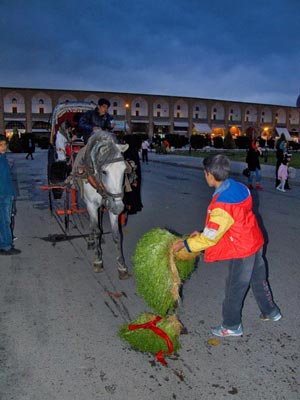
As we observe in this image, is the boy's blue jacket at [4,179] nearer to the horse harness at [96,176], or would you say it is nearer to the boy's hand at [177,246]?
the horse harness at [96,176]

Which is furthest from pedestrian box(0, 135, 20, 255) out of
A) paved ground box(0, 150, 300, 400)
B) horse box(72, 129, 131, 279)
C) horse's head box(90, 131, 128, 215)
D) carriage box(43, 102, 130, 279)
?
horse's head box(90, 131, 128, 215)

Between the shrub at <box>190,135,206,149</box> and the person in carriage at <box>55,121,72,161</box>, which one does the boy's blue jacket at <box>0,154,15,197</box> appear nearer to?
the person in carriage at <box>55,121,72,161</box>

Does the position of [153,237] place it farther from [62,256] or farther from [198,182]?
[198,182]

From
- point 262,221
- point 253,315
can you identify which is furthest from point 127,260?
point 262,221

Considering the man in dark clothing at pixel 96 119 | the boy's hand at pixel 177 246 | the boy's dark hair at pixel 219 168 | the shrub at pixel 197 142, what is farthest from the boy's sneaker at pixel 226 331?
the shrub at pixel 197 142

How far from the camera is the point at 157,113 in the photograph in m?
80.3

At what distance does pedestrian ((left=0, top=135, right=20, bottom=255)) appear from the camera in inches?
241

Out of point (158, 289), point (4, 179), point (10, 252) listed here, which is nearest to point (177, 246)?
point (158, 289)

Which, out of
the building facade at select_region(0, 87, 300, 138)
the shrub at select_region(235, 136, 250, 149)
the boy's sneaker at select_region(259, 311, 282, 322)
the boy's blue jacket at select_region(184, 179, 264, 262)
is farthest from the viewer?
the building facade at select_region(0, 87, 300, 138)

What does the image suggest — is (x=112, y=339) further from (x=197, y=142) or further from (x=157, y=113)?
(x=157, y=113)

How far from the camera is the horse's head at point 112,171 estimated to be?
482 cm

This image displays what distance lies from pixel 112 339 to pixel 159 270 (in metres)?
0.94

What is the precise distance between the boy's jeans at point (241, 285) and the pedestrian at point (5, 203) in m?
4.33

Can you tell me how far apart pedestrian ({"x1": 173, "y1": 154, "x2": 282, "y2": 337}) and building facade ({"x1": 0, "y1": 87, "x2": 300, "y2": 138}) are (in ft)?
209
